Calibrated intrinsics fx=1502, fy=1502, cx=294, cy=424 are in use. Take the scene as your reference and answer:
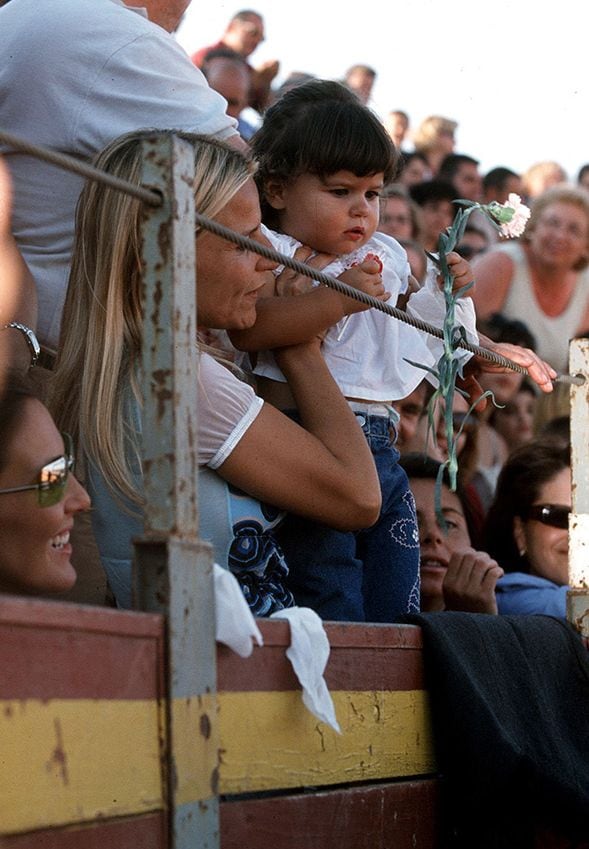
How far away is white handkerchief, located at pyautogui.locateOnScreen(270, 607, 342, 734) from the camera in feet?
7.71

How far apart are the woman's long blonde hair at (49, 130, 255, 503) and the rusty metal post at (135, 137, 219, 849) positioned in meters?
0.39

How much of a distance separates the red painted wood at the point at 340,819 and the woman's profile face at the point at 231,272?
93 cm

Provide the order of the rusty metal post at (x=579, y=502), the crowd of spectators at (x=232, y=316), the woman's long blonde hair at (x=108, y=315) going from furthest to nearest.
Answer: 1. the rusty metal post at (x=579, y=502)
2. the crowd of spectators at (x=232, y=316)
3. the woman's long blonde hair at (x=108, y=315)

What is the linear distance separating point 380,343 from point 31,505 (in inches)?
A: 49.6

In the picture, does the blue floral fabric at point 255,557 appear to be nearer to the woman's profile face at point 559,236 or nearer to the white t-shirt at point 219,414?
the white t-shirt at point 219,414

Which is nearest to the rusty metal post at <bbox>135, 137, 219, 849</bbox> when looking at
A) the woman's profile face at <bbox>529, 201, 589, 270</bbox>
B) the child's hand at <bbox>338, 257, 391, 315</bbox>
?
the child's hand at <bbox>338, 257, 391, 315</bbox>

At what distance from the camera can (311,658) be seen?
7.80 ft

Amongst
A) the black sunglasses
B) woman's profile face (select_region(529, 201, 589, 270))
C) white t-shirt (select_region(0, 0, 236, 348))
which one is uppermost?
woman's profile face (select_region(529, 201, 589, 270))

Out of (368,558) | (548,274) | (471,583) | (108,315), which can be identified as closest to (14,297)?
(108,315)

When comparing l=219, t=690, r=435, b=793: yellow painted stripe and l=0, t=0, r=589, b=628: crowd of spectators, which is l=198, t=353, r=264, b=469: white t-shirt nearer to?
l=0, t=0, r=589, b=628: crowd of spectators

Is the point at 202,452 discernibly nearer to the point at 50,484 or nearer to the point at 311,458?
the point at 311,458

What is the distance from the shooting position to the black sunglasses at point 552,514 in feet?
15.6

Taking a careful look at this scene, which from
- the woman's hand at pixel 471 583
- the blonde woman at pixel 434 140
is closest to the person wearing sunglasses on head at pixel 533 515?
the woman's hand at pixel 471 583

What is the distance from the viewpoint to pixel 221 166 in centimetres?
288
